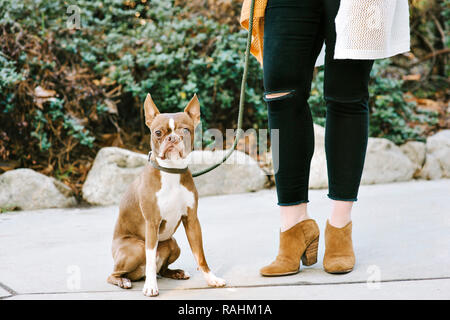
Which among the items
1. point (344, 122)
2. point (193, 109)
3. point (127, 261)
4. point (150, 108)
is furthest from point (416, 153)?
point (127, 261)

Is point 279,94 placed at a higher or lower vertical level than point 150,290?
higher

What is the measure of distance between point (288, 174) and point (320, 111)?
3.33 meters

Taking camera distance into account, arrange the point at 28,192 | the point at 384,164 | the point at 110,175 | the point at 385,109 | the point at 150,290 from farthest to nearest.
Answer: the point at 385,109
the point at 384,164
the point at 110,175
the point at 28,192
the point at 150,290

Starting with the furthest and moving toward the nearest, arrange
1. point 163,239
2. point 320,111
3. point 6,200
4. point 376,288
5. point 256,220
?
point 320,111 → point 6,200 → point 256,220 → point 163,239 → point 376,288

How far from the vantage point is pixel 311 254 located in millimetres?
2385

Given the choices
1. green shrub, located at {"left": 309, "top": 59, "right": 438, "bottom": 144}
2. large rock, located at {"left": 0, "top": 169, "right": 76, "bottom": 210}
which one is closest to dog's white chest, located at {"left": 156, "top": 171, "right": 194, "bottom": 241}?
large rock, located at {"left": 0, "top": 169, "right": 76, "bottom": 210}

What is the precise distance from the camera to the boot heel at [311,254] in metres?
2.37

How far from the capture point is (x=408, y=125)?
5637 millimetres

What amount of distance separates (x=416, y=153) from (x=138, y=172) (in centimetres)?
282

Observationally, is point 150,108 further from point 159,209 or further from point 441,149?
point 441,149

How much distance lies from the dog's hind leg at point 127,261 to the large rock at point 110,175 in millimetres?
2127

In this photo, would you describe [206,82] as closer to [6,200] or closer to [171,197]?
[6,200]

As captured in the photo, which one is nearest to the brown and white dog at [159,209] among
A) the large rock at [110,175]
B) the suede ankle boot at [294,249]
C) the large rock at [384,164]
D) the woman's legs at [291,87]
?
the suede ankle boot at [294,249]

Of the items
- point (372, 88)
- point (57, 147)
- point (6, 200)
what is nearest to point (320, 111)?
point (372, 88)
